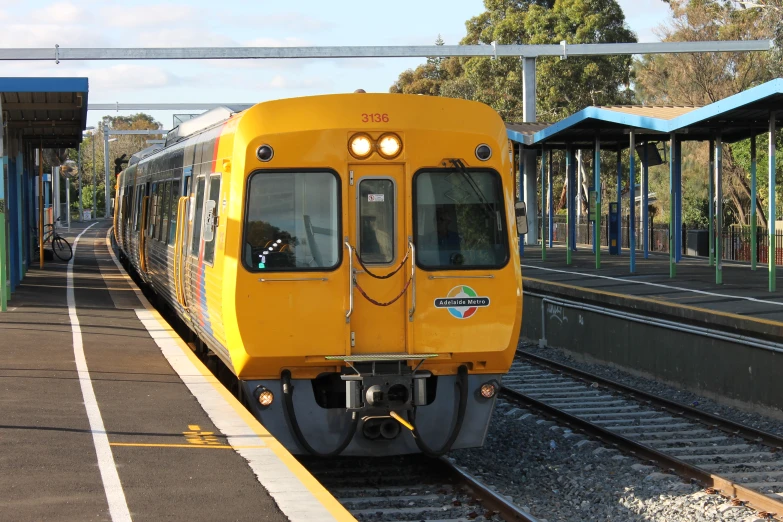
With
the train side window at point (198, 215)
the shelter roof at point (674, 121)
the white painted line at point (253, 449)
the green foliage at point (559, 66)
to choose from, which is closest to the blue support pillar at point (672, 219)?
the shelter roof at point (674, 121)

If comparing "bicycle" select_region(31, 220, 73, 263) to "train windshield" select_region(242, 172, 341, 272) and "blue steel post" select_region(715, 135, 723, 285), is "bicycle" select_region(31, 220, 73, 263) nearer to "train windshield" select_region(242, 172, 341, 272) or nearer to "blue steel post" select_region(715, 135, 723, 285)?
"blue steel post" select_region(715, 135, 723, 285)

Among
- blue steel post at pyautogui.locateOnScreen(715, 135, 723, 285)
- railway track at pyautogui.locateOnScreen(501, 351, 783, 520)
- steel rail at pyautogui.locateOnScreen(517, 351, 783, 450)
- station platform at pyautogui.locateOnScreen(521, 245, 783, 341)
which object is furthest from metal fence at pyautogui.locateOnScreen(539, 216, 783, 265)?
railway track at pyautogui.locateOnScreen(501, 351, 783, 520)

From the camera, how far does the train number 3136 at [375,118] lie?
27.2 feet

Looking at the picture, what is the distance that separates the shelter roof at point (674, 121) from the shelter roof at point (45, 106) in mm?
9700

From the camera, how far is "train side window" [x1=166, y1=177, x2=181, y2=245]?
12.5 metres

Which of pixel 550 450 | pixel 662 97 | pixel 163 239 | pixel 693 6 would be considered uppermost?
pixel 693 6

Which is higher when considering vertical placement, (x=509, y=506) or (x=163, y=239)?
(x=163, y=239)

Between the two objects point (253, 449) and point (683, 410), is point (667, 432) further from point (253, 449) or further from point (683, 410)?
point (253, 449)

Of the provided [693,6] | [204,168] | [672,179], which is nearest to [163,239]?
[204,168]

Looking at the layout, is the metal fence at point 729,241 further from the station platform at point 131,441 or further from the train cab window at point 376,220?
the train cab window at point 376,220

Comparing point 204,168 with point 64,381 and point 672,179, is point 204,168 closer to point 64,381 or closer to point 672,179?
point 64,381

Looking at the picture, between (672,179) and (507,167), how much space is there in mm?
13703

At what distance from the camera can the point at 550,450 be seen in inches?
395

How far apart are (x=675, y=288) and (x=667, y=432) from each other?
24.1 ft
